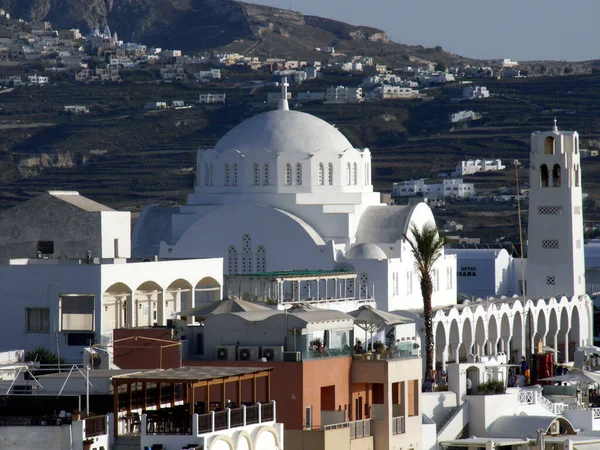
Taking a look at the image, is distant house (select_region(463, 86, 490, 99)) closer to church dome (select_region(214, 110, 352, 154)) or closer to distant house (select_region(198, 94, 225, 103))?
distant house (select_region(198, 94, 225, 103))

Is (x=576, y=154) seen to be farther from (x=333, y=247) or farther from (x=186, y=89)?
(x=186, y=89)

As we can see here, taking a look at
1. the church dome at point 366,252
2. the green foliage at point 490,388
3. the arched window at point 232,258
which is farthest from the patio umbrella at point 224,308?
the arched window at point 232,258

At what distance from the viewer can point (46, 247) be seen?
142 feet

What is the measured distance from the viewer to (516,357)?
57.3 metres

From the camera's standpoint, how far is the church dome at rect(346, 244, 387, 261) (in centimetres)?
5278

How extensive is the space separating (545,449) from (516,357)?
23.6 meters

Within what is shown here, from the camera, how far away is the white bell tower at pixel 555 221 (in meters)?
Answer: 62.4

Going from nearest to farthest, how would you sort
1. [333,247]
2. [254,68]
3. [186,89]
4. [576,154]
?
[333,247] → [576,154] → [186,89] → [254,68]

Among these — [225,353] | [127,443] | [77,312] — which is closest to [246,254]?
[77,312]

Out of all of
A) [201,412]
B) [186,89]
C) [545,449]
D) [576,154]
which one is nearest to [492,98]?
[186,89]

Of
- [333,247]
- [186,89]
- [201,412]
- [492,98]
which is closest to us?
[201,412]

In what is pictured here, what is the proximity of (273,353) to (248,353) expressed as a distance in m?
0.54

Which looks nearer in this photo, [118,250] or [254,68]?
[118,250]

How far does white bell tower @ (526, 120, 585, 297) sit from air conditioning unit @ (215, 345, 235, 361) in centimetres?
3433
